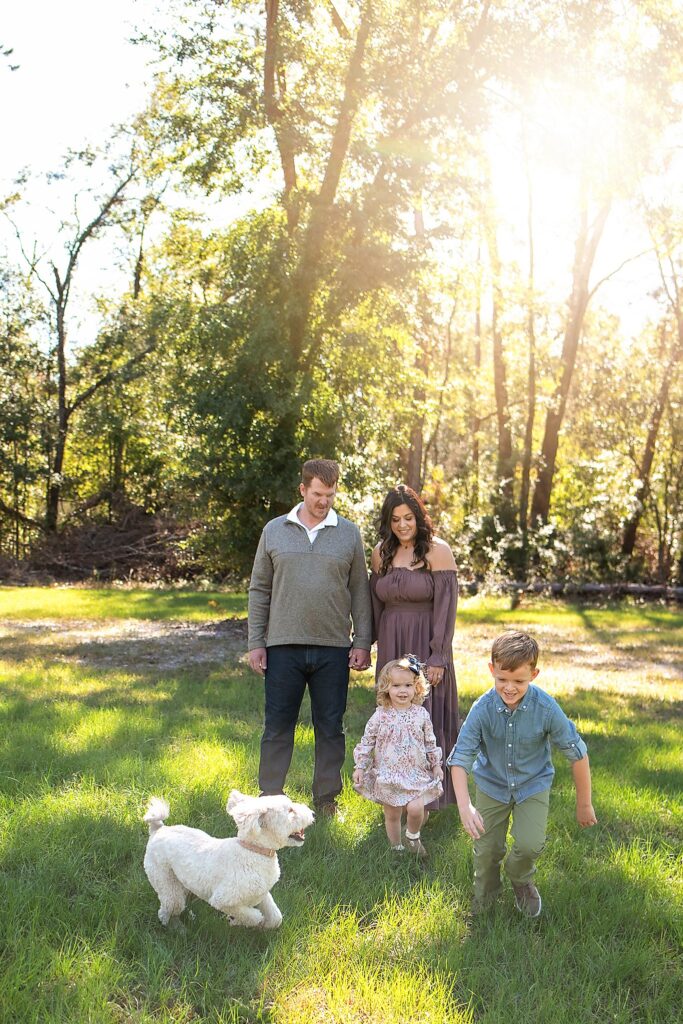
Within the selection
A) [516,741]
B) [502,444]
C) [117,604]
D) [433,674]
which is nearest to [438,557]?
[433,674]

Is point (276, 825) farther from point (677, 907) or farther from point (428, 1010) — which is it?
point (677, 907)

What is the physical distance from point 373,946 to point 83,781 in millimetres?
2669

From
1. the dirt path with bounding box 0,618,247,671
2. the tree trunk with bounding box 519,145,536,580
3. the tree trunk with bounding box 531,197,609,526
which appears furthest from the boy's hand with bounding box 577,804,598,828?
the tree trunk with bounding box 531,197,609,526

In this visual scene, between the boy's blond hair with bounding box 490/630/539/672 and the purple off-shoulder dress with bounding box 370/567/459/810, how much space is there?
1.64m

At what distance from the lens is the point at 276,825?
3.84 m

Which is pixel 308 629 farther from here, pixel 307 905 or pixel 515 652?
pixel 515 652

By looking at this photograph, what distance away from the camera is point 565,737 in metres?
4.29

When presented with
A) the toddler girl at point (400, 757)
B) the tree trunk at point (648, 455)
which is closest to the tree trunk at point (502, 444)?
the tree trunk at point (648, 455)

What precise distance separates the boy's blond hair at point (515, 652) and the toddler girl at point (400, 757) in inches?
48.8

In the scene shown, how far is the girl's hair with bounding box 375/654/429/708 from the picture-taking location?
17.5 feet

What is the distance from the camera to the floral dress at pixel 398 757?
5227 mm

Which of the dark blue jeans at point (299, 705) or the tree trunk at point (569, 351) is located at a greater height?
the tree trunk at point (569, 351)

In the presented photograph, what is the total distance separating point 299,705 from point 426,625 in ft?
3.12

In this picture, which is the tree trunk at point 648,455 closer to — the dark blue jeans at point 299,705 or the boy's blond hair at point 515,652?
the dark blue jeans at point 299,705
